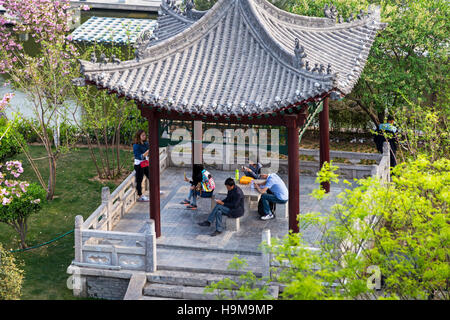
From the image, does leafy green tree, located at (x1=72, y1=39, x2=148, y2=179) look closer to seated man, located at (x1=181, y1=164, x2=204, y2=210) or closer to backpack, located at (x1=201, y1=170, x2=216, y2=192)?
seated man, located at (x1=181, y1=164, x2=204, y2=210)

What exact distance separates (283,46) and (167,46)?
8.89ft

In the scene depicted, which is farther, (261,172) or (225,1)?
(261,172)

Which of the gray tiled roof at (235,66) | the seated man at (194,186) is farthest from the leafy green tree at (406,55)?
the seated man at (194,186)

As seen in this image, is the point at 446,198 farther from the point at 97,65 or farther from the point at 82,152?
the point at 82,152

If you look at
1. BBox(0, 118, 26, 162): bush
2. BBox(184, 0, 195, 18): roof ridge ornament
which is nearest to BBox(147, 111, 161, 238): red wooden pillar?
BBox(184, 0, 195, 18): roof ridge ornament

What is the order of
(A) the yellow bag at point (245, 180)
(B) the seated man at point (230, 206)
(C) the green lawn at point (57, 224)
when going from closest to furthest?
(C) the green lawn at point (57, 224), (B) the seated man at point (230, 206), (A) the yellow bag at point (245, 180)

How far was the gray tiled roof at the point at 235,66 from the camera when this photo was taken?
16.0m

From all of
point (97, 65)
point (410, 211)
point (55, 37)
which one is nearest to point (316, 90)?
point (410, 211)

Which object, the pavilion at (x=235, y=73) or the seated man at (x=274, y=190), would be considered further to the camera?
the seated man at (x=274, y=190)

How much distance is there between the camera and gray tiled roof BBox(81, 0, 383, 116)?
16.0 metres

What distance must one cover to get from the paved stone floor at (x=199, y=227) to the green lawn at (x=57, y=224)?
1.83 metres

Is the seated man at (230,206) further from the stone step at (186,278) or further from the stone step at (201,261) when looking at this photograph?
the stone step at (186,278)

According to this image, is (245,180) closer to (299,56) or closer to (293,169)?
(293,169)

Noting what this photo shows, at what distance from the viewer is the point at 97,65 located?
16.1 metres
